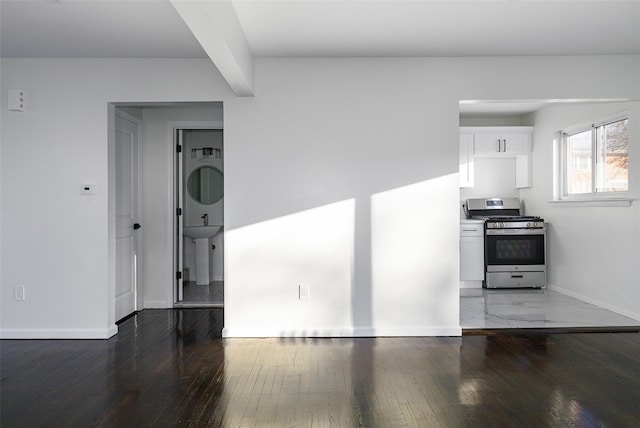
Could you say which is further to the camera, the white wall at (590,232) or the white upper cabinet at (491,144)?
the white upper cabinet at (491,144)

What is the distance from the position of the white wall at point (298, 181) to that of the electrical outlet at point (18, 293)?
0.04 metres

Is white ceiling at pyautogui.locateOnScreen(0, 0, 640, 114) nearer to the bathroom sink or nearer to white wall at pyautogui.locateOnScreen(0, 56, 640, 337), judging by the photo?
white wall at pyautogui.locateOnScreen(0, 56, 640, 337)

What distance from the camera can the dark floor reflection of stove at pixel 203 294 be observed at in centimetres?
518

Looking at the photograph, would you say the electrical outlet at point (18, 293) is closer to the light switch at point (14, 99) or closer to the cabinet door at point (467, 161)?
the light switch at point (14, 99)

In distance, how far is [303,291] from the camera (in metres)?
3.92

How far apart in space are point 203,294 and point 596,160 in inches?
186

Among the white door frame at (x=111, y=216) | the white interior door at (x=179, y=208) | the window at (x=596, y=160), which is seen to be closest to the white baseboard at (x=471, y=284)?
the window at (x=596, y=160)

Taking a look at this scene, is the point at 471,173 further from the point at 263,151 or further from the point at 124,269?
the point at 124,269

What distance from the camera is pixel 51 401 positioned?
2.62 m

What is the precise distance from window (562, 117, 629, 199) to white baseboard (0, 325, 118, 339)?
5.07m

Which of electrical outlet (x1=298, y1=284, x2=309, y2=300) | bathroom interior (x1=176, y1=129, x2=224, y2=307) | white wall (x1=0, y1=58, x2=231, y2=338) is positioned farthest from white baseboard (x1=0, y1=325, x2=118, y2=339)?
bathroom interior (x1=176, y1=129, x2=224, y2=307)

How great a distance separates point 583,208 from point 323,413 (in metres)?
4.13

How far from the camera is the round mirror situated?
21.9 feet

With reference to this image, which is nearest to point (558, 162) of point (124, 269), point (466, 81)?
point (466, 81)
